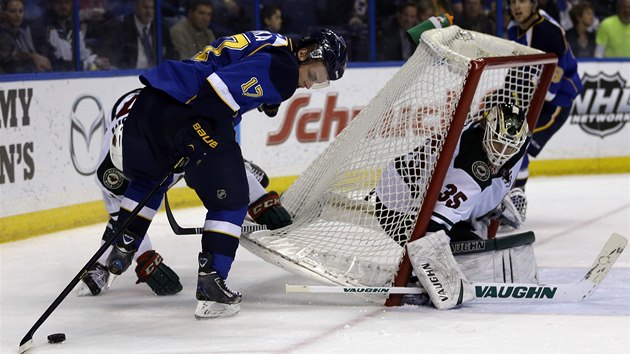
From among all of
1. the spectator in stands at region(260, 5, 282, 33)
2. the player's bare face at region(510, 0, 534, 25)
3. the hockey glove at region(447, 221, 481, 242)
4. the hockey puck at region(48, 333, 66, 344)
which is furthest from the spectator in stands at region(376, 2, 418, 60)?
the hockey puck at region(48, 333, 66, 344)

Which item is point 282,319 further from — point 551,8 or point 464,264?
point 551,8

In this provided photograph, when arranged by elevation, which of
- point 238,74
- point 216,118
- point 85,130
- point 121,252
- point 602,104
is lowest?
point 602,104

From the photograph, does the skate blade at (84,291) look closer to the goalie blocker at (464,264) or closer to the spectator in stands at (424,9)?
the goalie blocker at (464,264)

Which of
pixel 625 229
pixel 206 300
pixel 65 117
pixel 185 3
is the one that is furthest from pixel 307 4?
pixel 206 300

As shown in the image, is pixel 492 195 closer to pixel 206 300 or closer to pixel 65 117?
pixel 206 300

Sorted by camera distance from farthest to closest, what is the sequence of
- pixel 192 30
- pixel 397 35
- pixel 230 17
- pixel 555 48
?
pixel 397 35
pixel 230 17
pixel 192 30
pixel 555 48

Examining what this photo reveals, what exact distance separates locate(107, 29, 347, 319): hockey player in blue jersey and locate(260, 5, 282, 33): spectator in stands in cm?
315

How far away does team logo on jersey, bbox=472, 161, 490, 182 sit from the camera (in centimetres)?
397

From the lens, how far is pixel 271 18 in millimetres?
7059

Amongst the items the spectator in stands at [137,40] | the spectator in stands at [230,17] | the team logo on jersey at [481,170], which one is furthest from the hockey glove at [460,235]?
the spectator in stands at [230,17]

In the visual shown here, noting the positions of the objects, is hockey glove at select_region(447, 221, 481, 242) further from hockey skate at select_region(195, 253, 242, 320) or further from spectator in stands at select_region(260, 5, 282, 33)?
spectator in stands at select_region(260, 5, 282, 33)

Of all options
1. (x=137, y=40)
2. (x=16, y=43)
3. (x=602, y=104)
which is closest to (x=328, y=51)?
(x=16, y=43)

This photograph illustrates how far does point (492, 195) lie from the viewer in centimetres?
414

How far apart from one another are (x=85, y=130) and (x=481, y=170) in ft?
8.10
